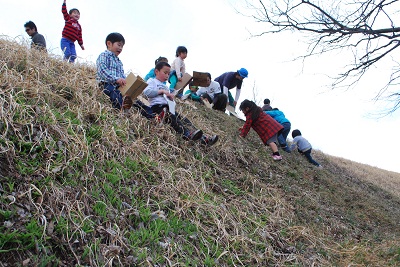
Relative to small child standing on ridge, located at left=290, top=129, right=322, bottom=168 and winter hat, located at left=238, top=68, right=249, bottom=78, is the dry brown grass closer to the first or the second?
small child standing on ridge, located at left=290, top=129, right=322, bottom=168

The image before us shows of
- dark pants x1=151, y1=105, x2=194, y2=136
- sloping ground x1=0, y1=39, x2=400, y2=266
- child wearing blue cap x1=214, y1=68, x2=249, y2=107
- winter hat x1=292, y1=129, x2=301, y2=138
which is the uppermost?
child wearing blue cap x1=214, y1=68, x2=249, y2=107

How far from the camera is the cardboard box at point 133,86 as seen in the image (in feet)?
14.4

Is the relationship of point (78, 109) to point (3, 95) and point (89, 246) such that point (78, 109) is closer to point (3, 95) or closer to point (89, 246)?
point (3, 95)

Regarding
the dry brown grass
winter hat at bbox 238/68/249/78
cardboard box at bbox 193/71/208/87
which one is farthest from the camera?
the dry brown grass

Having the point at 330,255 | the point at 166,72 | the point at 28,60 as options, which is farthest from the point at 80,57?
the point at 330,255

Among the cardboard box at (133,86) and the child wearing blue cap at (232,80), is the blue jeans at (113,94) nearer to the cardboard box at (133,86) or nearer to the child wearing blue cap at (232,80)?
the cardboard box at (133,86)

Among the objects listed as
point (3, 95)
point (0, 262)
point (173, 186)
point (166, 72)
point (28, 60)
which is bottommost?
point (0, 262)

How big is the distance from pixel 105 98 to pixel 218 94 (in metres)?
4.46

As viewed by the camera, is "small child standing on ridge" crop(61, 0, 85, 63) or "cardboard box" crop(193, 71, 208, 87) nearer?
"small child standing on ridge" crop(61, 0, 85, 63)

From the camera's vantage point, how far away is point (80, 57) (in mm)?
5914

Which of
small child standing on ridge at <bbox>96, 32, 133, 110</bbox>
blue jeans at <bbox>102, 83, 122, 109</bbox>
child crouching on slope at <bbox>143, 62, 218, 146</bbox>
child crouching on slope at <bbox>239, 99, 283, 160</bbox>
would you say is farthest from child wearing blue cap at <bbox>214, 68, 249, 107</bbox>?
blue jeans at <bbox>102, 83, 122, 109</bbox>

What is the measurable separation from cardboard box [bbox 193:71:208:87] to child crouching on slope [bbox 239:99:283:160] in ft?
5.46

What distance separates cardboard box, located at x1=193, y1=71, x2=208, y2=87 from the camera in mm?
7945

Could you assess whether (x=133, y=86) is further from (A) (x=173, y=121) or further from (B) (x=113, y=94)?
(A) (x=173, y=121)
